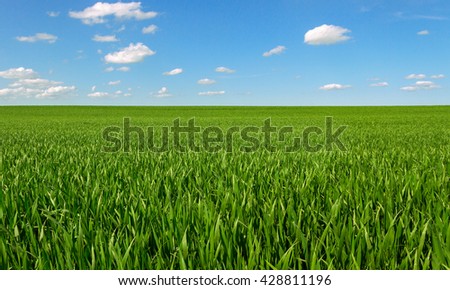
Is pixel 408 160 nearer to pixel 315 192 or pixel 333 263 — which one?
pixel 315 192

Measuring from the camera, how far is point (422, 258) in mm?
2178

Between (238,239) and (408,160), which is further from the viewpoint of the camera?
(408,160)

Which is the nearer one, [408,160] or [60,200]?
[60,200]

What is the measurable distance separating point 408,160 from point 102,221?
5.02 m

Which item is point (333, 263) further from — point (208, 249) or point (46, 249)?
point (46, 249)

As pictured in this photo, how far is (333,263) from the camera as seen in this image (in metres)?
2.06

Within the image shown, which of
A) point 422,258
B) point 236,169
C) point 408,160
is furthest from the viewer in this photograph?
point 408,160

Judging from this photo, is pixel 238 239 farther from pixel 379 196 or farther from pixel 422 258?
pixel 379 196
